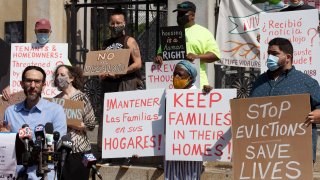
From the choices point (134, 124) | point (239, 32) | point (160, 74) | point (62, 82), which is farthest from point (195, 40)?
point (239, 32)

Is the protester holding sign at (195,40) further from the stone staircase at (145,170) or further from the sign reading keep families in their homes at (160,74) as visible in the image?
the stone staircase at (145,170)

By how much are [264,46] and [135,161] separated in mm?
2073

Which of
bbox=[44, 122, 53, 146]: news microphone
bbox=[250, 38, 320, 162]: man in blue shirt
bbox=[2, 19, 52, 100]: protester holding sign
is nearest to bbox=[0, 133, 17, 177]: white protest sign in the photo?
bbox=[44, 122, 53, 146]: news microphone

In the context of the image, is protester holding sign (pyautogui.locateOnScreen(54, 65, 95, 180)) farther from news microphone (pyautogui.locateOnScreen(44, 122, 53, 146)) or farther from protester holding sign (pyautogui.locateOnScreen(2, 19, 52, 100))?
news microphone (pyautogui.locateOnScreen(44, 122, 53, 146))

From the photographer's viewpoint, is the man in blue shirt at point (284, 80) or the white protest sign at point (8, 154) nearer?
the white protest sign at point (8, 154)

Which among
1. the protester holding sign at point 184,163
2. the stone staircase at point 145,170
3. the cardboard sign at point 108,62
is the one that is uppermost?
the cardboard sign at point 108,62

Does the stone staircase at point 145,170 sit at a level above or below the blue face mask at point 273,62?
below

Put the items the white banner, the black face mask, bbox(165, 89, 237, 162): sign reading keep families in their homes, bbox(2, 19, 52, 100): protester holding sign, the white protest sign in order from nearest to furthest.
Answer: the white protest sign, bbox(165, 89, 237, 162): sign reading keep families in their homes, the black face mask, bbox(2, 19, 52, 100): protester holding sign, the white banner

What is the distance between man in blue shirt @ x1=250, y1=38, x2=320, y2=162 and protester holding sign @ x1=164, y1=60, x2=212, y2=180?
0.68m

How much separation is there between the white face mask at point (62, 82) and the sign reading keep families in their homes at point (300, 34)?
215cm

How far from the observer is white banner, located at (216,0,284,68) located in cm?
1109

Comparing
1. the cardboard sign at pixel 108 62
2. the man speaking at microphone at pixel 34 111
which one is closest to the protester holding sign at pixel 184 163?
the man speaking at microphone at pixel 34 111

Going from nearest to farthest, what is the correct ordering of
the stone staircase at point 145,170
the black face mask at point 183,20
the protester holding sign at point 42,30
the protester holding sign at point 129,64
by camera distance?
the black face mask at point 183,20, the stone staircase at point 145,170, the protester holding sign at point 129,64, the protester holding sign at point 42,30

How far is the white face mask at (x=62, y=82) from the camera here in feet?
29.2
